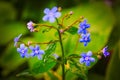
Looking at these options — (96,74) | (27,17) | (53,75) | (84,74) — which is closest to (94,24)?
(96,74)

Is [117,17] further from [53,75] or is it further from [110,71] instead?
[53,75]

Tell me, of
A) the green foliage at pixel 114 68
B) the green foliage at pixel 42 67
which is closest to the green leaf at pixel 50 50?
the green foliage at pixel 42 67

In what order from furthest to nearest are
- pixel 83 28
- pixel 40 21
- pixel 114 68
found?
pixel 40 21 < pixel 114 68 < pixel 83 28

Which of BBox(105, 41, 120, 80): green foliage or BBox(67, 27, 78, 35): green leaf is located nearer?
BBox(67, 27, 78, 35): green leaf

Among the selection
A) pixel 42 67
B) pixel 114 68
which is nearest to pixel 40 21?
pixel 114 68

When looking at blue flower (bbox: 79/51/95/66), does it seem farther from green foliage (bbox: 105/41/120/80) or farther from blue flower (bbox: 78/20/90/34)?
green foliage (bbox: 105/41/120/80)

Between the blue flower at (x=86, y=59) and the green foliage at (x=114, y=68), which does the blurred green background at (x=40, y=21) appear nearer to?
the green foliage at (x=114, y=68)

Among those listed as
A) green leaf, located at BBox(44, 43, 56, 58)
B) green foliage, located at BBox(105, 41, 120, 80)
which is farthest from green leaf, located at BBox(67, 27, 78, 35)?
green foliage, located at BBox(105, 41, 120, 80)

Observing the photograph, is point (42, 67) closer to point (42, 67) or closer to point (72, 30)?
point (42, 67)
